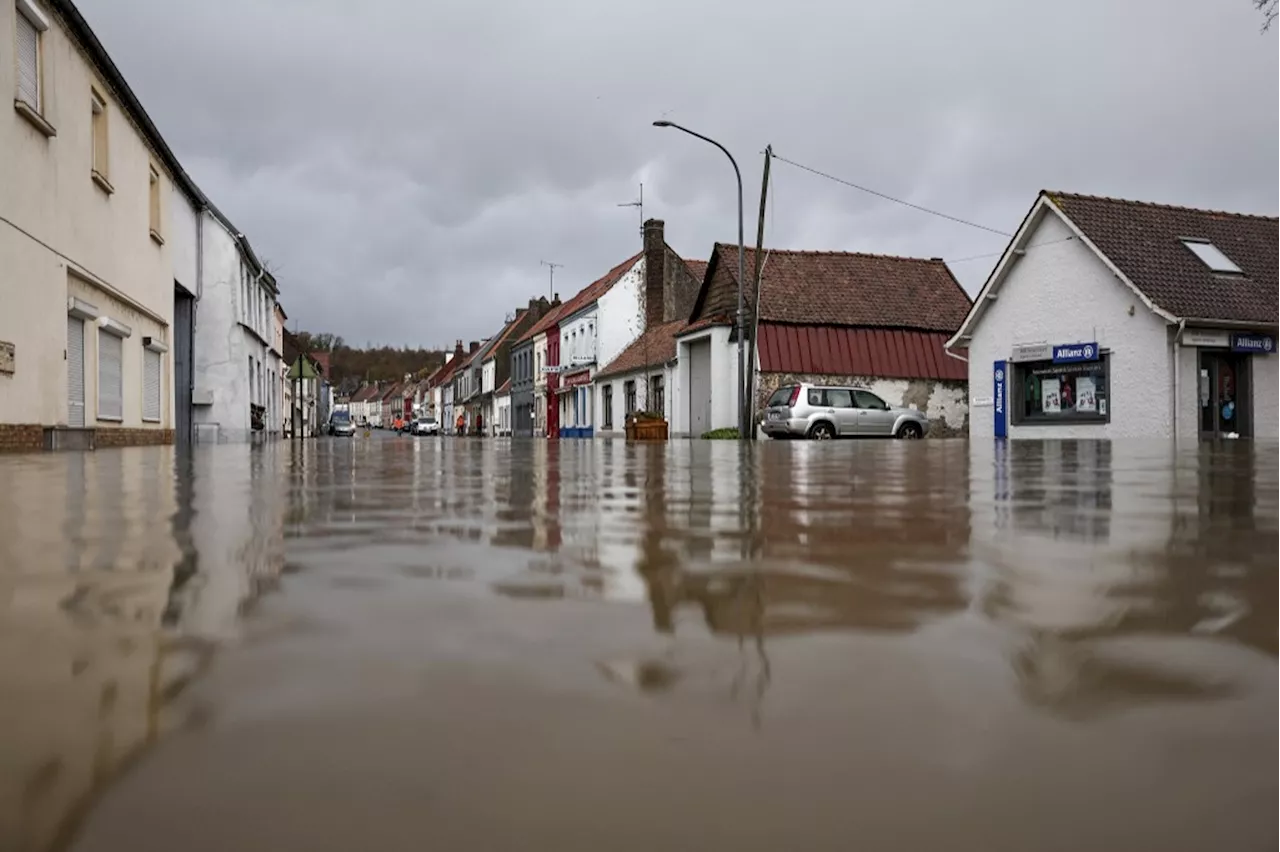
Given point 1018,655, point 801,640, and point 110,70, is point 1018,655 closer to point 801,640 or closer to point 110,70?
point 801,640

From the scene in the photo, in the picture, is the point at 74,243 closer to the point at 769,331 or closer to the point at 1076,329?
the point at 1076,329

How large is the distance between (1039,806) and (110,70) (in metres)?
14.5

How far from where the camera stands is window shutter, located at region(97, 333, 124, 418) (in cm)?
1282

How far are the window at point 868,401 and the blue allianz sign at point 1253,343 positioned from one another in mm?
8091

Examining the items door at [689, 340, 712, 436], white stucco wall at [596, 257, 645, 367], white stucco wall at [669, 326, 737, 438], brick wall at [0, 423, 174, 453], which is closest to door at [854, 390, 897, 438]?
white stucco wall at [669, 326, 737, 438]

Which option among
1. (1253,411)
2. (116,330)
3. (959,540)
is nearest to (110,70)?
(116,330)

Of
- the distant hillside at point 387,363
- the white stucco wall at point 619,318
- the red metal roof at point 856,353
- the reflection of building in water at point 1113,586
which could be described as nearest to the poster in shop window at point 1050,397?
the red metal roof at point 856,353

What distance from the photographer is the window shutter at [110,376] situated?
1282 centimetres

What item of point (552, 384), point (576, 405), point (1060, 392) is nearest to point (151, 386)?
point (1060, 392)

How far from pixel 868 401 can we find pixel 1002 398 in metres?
3.29

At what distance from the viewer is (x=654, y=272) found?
4188cm

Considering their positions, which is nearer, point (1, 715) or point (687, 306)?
point (1, 715)

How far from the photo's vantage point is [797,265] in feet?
106

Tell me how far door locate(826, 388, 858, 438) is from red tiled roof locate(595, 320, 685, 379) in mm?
9525
